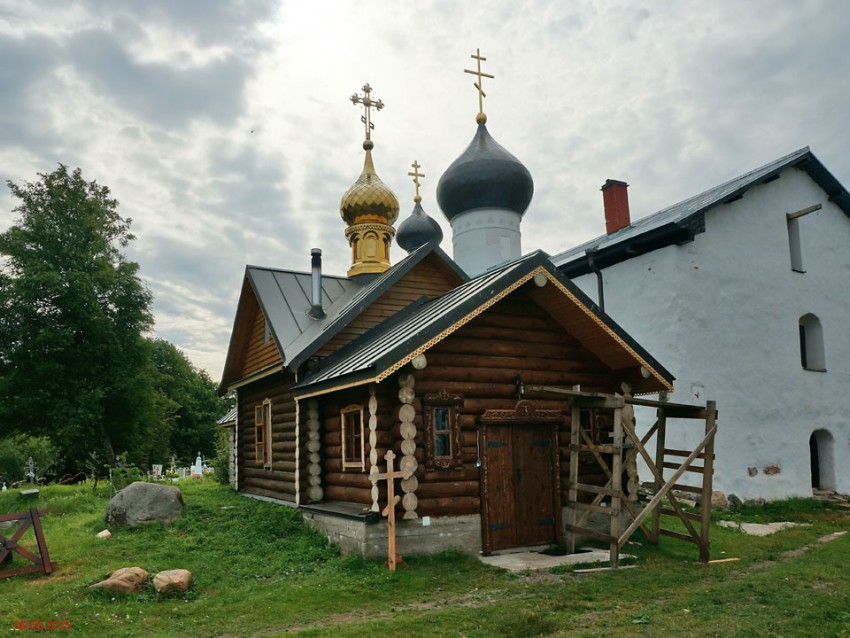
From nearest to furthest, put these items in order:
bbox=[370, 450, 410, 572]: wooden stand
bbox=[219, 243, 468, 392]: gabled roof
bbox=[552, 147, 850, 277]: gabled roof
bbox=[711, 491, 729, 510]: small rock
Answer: bbox=[370, 450, 410, 572]: wooden stand < bbox=[219, 243, 468, 392]: gabled roof < bbox=[711, 491, 729, 510]: small rock < bbox=[552, 147, 850, 277]: gabled roof

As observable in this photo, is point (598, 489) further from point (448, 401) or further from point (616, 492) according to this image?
point (448, 401)

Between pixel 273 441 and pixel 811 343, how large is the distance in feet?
48.8

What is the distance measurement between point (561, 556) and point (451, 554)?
179 cm

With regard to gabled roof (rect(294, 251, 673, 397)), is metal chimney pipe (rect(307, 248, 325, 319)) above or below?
above

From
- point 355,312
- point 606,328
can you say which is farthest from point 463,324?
point 355,312

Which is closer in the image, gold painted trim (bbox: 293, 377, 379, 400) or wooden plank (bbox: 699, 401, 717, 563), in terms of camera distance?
gold painted trim (bbox: 293, 377, 379, 400)

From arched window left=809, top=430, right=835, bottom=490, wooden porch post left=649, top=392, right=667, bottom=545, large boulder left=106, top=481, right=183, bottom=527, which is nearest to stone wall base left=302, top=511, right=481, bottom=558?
wooden porch post left=649, top=392, right=667, bottom=545

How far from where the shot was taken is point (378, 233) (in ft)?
61.7

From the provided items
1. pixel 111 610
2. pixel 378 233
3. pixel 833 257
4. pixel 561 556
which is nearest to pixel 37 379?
pixel 378 233

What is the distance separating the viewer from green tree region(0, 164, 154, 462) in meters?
25.0

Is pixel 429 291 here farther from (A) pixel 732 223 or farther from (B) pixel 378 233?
(A) pixel 732 223

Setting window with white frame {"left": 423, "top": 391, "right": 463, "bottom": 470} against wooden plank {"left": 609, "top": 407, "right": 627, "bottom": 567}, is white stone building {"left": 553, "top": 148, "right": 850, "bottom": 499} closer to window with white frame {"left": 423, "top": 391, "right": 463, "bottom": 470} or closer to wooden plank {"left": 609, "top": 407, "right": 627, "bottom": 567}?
wooden plank {"left": 609, "top": 407, "right": 627, "bottom": 567}

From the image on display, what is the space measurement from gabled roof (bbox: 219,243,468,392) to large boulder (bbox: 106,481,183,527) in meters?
3.62

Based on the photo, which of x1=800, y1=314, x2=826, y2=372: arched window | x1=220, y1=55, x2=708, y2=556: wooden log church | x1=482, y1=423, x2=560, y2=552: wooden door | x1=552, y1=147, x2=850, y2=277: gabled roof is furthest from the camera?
x1=800, y1=314, x2=826, y2=372: arched window
